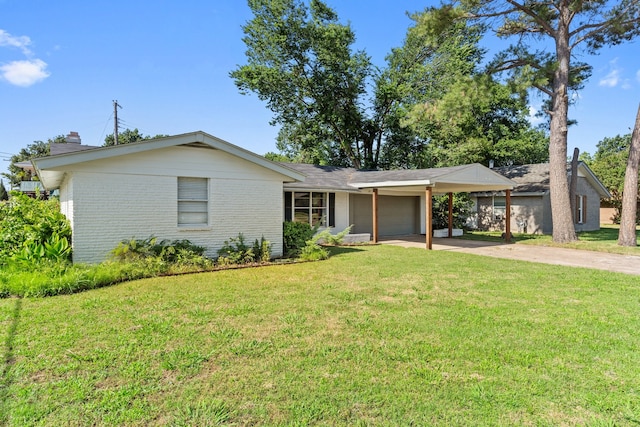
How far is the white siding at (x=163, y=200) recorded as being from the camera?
8211 millimetres

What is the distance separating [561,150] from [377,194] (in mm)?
8120

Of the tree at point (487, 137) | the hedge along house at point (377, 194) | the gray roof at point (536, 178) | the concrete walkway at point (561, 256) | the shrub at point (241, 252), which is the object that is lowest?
the concrete walkway at point (561, 256)

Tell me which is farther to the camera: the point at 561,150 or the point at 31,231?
the point at 561,150

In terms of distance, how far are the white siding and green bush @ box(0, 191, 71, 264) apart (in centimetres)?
48

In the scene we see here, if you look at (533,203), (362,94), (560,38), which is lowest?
(533,203)

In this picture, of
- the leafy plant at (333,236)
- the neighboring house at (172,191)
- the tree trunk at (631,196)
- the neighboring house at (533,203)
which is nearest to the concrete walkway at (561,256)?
the neighboring house at (172,191)

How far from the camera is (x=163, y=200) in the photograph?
360 inches

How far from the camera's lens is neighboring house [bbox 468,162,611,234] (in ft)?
67.2

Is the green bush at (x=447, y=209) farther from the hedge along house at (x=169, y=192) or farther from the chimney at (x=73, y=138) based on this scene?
the chimney at (x=73, y=138)

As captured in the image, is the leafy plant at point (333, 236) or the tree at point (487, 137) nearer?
the leafy plant at point (333, 236)

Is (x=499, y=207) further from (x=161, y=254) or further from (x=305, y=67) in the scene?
(x=161, y=254)

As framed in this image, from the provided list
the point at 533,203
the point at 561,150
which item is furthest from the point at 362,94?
the point at 561,150

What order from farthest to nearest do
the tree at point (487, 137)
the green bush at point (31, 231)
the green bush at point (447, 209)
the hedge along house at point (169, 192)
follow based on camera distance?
1. the tree at point (487, 137)
2. the green bush at point (447, 209)
3. the hedge along house at point (169, 192)
4. the green bush at point (31, 231)

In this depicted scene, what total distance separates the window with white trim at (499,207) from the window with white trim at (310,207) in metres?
12.4
